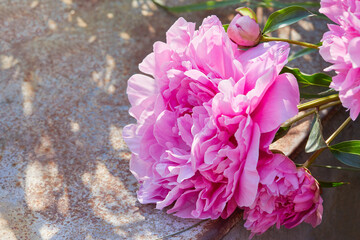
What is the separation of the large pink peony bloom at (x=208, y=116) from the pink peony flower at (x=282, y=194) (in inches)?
1.1

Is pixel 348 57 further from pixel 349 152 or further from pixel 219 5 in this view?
pixel 219 5

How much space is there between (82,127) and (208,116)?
51cm

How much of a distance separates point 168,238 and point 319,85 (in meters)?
0.38

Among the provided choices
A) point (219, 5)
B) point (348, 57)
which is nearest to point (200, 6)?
point (219, 5)

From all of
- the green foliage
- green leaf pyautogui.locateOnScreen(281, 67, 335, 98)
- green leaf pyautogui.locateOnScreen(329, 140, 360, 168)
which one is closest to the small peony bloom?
green leaf pyautogui.locateOnScreen(281, 67, 335, 98)

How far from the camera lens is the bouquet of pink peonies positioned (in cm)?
76

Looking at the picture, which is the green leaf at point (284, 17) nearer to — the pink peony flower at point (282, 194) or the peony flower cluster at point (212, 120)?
the peony flower cluster at point (212, 120)

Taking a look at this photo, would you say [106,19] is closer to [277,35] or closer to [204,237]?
[277,35]

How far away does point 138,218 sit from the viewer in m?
0.98

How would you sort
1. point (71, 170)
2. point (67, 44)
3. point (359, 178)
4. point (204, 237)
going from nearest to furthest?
1. point (204, 237)
2. point (71, 170)
3. point (359, 178)
4. point (67, 44)

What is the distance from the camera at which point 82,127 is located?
4.04 feet

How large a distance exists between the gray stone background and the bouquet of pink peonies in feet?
0.42

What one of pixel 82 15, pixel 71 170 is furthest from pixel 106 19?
pixel 71 170

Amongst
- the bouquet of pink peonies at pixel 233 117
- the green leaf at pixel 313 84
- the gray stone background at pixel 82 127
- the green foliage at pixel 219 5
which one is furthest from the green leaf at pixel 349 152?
the green foliage at pixel 219 5
